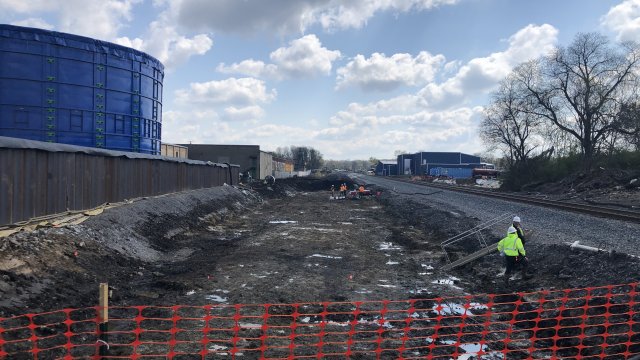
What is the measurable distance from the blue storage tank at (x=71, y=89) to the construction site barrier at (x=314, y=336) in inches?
494

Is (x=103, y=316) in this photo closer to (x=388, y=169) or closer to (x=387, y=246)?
(x=387, y=246)

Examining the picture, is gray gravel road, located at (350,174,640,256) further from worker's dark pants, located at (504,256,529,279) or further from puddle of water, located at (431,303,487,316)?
puddle of water, located at (431,303,487,316)

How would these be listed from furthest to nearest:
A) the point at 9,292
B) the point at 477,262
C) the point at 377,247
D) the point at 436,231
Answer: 1. the point at 436,231
2. the point at 377,247
3. the point at 477,262
4. the point at 9,292

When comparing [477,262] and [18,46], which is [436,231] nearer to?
[477,262]

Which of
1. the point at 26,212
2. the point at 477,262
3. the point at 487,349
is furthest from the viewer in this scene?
the point at 477,262

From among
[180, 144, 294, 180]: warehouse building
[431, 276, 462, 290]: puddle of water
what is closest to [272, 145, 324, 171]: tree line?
[180, 144, 294, 180]: warehouse building

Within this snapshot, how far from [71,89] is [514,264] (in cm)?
1666

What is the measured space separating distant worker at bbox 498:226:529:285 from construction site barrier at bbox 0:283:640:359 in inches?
81.3

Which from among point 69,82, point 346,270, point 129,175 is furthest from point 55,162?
point 346,270

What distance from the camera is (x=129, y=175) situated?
17516 millimetres

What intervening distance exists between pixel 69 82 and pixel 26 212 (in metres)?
8.53

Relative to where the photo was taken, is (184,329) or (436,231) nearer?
(184,329)

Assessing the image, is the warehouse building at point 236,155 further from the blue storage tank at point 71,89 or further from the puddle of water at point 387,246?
the puddle of water at point 387,246

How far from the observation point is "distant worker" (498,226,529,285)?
1034 centimetres
